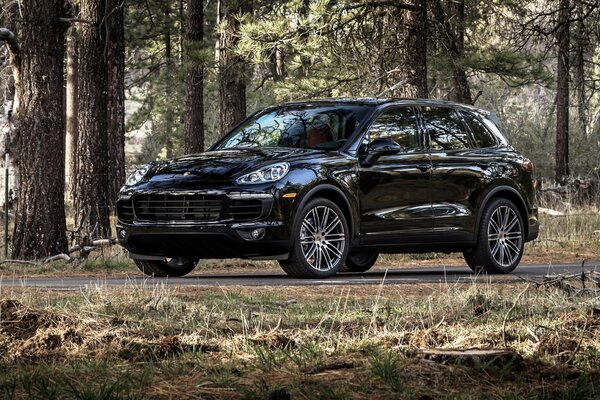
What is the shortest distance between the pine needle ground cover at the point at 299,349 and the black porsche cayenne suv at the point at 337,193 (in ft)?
9.54

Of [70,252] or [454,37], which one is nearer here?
[70,252]

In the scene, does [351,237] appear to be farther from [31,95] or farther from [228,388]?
[228,388]

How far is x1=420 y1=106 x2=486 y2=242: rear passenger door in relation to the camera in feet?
44.9

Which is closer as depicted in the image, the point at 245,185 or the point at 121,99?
the point at 245,185

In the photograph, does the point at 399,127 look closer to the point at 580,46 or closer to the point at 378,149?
the point at 378,149

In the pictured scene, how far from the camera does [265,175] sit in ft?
39.4

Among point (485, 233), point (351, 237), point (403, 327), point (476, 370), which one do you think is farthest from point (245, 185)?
point (476, 370)

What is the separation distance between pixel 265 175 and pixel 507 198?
3.79 meters

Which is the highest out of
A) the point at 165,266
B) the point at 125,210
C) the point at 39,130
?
the point at 39,130

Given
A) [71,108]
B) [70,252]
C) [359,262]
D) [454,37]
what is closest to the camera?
[359,262]

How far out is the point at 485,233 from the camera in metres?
14.1

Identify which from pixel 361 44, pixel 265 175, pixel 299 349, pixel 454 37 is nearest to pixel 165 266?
pixel 265 175

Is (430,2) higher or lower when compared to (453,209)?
higher

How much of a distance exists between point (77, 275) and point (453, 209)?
4474mm
